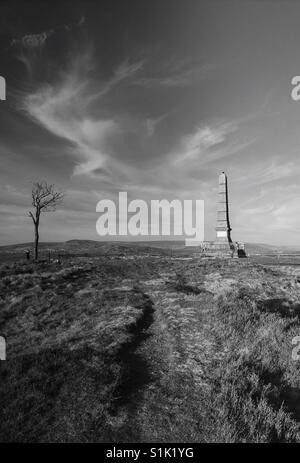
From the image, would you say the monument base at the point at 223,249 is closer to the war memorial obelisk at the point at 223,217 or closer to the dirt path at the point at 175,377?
the war memorial obelisk at the point at 223,217

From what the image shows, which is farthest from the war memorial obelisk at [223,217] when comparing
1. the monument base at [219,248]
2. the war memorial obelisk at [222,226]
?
the monument base at [219,248]

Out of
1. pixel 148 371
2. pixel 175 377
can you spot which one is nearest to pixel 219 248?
pixel 148 371

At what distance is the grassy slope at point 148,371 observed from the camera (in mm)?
4961

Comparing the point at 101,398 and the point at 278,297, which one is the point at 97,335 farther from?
the point at 278,297

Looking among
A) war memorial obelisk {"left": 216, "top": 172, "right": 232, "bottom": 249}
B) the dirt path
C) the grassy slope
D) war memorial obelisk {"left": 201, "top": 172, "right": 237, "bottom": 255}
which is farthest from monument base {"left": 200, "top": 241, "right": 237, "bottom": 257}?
the dirt path

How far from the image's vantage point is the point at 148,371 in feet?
22.9

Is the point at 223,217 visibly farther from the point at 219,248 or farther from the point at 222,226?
the point at 219,248

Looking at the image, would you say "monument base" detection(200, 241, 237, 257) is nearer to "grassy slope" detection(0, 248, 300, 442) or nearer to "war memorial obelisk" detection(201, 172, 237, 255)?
"war memorial obelisk" detection(201, 172, 237, 255)

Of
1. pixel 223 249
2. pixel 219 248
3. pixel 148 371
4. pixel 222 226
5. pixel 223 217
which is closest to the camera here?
pixel 148 371

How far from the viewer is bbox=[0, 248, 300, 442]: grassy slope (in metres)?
4.96

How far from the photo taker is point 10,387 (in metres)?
6.10
